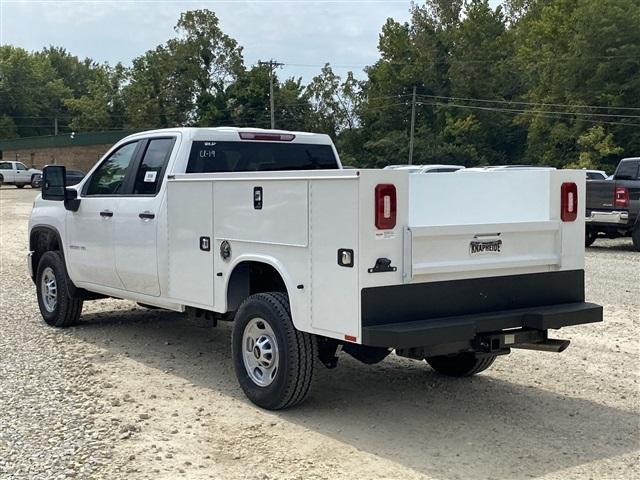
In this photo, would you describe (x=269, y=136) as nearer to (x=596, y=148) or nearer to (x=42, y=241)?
(x=42, y=241)

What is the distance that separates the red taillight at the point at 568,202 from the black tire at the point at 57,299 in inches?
219

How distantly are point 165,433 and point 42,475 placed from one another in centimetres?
96

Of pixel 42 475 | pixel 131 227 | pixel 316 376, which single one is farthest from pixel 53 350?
pixel 42 475

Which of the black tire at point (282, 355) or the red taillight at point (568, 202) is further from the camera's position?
the red taillight at point (568, 202)

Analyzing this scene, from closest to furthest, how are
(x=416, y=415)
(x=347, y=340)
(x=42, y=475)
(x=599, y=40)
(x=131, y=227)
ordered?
1. (x=42, y=475)
2. (x=347, y=340)
3. (x=416, y=415)
4. (x=131, y=227)
5. (x=599, y=40)

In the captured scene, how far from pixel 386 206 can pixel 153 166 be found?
319 centimetres

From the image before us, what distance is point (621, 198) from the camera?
16.7m

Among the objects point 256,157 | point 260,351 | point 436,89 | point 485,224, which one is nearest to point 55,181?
point 256,157

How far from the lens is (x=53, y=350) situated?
786cm

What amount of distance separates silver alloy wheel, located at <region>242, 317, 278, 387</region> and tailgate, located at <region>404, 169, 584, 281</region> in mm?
1323

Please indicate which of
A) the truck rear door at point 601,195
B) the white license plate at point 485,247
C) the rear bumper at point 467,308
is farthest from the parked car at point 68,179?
the truck rear door at point 601,195

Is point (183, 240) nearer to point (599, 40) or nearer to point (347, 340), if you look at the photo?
point (347, 340)

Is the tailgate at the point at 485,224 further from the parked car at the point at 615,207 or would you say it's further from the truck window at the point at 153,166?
the parked car at the point at 615,207

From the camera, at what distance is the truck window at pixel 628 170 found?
58.3ft
